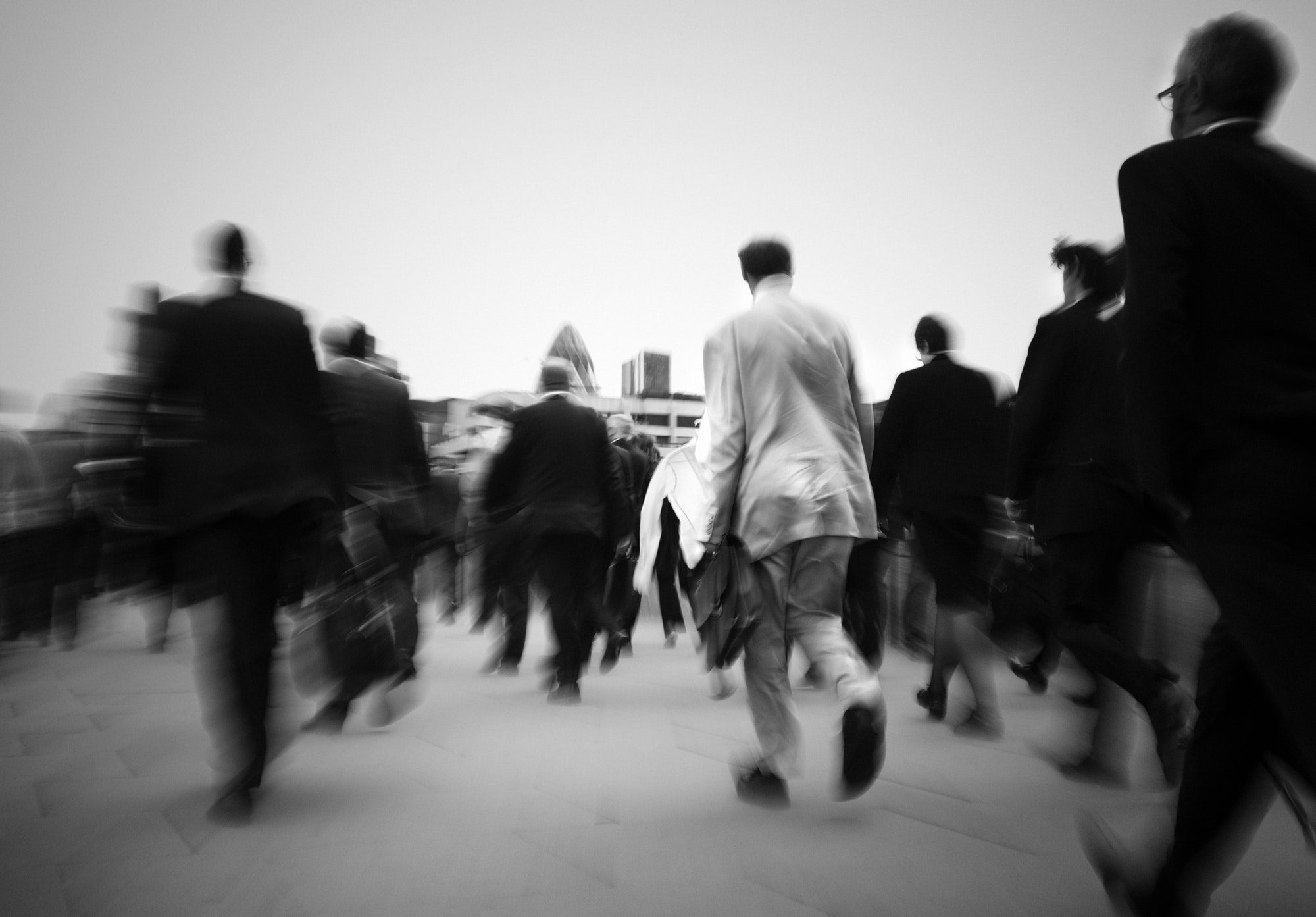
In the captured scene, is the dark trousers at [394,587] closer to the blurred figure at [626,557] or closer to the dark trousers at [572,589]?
the dark trousers at [572,589]

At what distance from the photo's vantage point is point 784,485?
11.3 feet

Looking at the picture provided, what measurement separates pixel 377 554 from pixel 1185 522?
367cm

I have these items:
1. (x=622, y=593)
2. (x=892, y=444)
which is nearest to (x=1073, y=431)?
(x=892, y=444)

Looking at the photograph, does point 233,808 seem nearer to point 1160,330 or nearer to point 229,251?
point 229,251

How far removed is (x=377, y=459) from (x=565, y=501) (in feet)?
3.63

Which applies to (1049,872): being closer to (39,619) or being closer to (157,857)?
(157,857)

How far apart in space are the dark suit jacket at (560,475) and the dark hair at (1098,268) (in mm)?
2943

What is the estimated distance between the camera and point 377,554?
188 inches

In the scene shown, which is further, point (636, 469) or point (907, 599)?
point (636, 469)

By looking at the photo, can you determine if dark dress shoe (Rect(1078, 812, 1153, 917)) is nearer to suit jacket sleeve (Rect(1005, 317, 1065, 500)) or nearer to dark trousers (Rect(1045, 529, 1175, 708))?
dark trousers (Rect(1045, 529, 1175, 708))

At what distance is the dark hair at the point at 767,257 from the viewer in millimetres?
3826

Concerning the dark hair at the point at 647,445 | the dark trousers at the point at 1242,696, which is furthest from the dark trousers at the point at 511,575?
the dark trousers at the point at 1242,696

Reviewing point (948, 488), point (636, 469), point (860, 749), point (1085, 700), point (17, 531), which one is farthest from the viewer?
point (636, 469)

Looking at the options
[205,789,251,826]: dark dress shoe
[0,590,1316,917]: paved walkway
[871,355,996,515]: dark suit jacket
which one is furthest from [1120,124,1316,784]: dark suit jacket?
[871,355,996,515]: dark suit jacket
